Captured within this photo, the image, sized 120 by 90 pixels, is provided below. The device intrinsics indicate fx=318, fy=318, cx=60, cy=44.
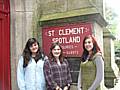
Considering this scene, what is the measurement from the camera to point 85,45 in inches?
188

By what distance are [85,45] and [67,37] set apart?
5.71 feet

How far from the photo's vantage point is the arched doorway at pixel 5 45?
6.79 m

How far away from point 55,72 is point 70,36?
1.56 metres

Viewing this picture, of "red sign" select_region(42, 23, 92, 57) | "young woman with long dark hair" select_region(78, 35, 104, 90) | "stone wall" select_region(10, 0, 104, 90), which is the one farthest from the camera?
"stone wall" select_region(10, 0, 104, 90)

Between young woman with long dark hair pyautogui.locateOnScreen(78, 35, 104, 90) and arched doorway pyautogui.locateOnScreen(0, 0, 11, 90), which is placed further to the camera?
arched doorway pyautogui.locateOnScreen(0, 0, 11, 90)

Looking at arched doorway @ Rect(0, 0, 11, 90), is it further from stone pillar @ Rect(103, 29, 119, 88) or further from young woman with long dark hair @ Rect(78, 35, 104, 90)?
stone pillar @ Rect(103, 29, 119, 88)

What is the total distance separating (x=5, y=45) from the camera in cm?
682

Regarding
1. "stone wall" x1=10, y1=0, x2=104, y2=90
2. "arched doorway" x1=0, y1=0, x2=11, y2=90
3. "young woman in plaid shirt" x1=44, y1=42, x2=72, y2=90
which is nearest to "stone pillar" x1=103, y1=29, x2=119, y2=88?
"stone wall" x1=10, y1=0, x2=104, y2=90

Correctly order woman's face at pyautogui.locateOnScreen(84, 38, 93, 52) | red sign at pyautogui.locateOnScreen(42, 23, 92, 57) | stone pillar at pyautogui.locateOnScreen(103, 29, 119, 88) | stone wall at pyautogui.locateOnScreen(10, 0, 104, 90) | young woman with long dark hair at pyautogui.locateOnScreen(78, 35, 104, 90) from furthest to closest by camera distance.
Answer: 1. stone pillar at pyautogui.locateOnScreen(103, 29, 119, 88)
2. stone wall at pyautogui.locateOnScreen(10, 0, 104, 90)
3. red sign at pyautogui.locateOnScreen(42, 23, 92, 57)
4. woman's face at pyautogui.locateOnScreen(84, 38, 93, 52)
5. young woman with long dark hair at pyautogui.locateOnScreen(78, 35, 104, 90)

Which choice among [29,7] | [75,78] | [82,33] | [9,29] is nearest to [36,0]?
[29,7]

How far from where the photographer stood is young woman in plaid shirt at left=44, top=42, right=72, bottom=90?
5.04 m

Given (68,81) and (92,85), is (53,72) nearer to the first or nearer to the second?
(68,81)

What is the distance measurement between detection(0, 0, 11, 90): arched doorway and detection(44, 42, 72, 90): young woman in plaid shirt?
76.5 inches

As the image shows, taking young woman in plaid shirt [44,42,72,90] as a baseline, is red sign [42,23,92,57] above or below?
above
